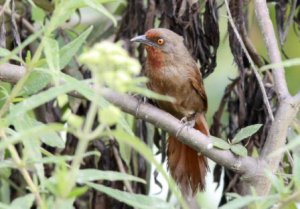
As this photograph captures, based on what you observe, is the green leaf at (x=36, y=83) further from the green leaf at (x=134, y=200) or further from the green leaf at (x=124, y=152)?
the green leaf at (x=124, y=152)

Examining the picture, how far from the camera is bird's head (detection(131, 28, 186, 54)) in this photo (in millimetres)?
4742

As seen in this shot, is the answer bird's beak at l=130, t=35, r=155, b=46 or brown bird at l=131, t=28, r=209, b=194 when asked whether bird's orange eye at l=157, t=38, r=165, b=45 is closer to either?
brown bird at l=131, t=28, r=209, b=194

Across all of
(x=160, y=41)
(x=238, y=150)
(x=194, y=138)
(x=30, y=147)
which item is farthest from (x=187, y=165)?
(x=30, y=147)

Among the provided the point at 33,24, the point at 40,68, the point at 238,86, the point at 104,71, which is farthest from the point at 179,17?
the point at 104,71

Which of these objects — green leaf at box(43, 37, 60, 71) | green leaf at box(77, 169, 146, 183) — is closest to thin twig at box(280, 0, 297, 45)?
green leaf at box(43, 37, 60, 71)

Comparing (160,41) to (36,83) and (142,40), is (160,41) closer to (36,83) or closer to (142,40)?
(142,40)

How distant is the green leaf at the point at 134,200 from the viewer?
89.5 inches

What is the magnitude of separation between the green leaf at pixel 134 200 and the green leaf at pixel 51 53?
1.26 feet

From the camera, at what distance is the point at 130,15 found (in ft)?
15.6

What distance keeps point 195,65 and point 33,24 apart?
107 centimetres

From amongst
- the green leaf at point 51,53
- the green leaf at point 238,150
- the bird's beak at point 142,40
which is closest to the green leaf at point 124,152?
the bird's beak at point 142,40

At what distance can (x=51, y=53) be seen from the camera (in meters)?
2.38

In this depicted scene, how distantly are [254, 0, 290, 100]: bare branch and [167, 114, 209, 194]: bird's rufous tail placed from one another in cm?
114

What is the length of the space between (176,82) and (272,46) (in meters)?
1.76
